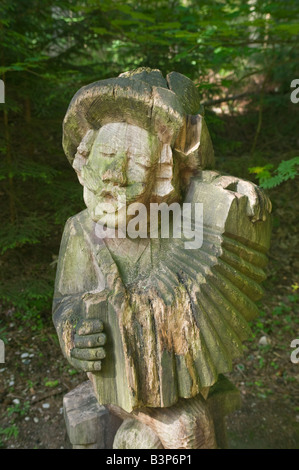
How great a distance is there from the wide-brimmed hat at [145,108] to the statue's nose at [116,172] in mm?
193

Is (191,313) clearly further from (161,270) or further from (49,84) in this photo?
(49,84)

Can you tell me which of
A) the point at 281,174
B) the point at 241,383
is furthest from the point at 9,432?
the point at 281,174

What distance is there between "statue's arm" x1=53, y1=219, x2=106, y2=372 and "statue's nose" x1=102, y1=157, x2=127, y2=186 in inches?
17.4

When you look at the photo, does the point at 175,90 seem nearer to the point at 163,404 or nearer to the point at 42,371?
the point at 163,404

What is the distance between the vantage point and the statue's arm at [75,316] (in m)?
1.63

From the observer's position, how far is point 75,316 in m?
1.75

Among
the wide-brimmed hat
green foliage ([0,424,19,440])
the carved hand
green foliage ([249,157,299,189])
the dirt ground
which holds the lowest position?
green foliage ([0,424,19,440])

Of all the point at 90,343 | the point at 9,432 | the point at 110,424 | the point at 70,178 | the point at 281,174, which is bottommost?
the point at 9,432

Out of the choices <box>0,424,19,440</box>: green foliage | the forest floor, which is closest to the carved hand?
the forest floor

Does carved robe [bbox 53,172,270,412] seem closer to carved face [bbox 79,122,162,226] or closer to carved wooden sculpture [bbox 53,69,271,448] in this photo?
carved wooden sculpture [bbox 53,69,271,448]

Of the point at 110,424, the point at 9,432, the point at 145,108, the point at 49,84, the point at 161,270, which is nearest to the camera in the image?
the point at 145,108

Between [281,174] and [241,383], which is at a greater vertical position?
[281,174]

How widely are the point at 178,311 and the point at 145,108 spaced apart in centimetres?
87

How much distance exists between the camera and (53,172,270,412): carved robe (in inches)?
63.2
